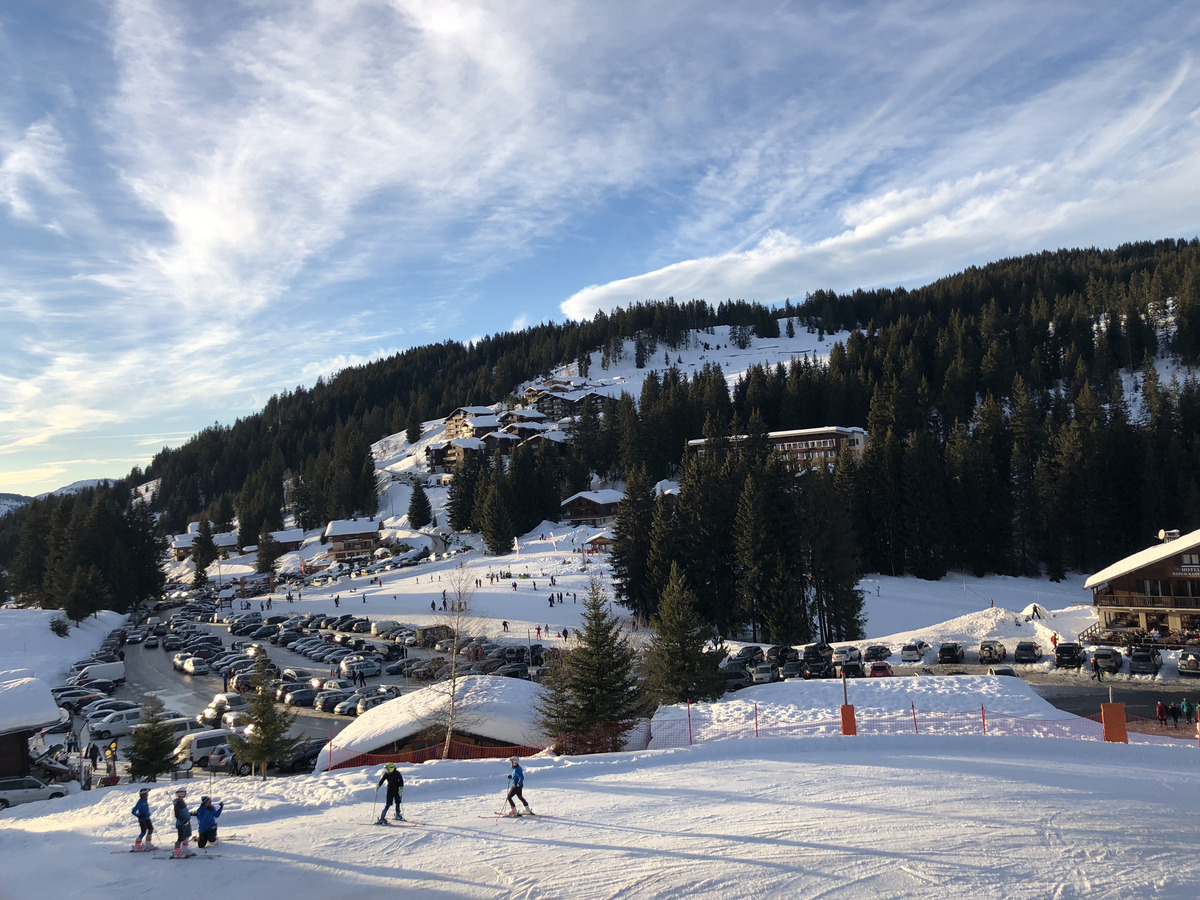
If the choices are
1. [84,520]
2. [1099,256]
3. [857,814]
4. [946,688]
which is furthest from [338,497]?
[1099,256]

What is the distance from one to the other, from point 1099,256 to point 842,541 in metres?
167

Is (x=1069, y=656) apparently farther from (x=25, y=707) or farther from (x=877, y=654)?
(x=25, y=707)

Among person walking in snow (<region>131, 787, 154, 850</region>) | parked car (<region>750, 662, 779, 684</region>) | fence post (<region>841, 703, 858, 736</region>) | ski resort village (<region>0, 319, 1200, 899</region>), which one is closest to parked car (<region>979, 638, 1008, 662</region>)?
ski resort village (<region>0, 319, 1200, 899</region>)

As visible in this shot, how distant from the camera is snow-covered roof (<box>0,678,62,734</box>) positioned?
69.4 feet

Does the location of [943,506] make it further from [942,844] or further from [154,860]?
[154,860]

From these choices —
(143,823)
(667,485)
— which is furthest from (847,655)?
(667,485)

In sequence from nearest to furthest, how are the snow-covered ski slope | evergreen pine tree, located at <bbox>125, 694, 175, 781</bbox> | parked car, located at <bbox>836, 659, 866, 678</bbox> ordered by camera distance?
the snow-covered ski slope, evergreen pine tree, located at <bbox>125, 694, 175, 781</bbox>, parked car, located at <bbox>836, 659, 866, 678</bbox>

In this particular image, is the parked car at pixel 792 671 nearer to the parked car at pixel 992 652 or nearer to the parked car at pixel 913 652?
the parked car at pixel 913 652

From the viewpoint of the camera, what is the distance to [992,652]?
32.3 metres

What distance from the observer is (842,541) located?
45.1 meters

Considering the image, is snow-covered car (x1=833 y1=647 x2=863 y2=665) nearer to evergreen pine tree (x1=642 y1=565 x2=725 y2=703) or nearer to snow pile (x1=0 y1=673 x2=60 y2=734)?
evergreen pine tree (x1=642 y1=565 x2=725 y2=703)

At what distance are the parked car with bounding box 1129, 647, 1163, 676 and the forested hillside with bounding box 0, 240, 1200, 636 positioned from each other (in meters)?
Answer: 16.9

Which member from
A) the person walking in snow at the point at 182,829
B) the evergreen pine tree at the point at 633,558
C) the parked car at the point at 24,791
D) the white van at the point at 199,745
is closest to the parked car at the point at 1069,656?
the evergreen pine tree at the point at 633,558

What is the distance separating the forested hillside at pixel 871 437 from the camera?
50188 mm
